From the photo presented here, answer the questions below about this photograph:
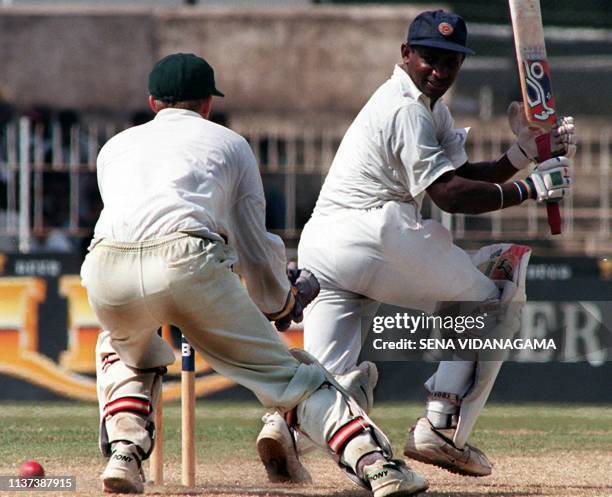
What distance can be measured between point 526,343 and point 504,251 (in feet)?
9.70

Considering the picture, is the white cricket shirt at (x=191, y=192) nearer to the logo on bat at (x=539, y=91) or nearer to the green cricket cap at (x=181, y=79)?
the green cricket cap at (x=181, y=79)

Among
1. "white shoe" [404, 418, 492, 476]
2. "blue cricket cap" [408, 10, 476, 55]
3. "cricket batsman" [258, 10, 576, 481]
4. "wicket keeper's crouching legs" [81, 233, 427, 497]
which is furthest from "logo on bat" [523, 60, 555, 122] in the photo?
"wicket keeper's crouching legs" [81, 233, 427, 497]

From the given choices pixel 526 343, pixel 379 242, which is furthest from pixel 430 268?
pixel 526 343

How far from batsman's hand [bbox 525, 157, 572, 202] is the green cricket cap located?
168cm

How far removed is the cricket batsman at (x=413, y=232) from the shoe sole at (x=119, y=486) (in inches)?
38.1

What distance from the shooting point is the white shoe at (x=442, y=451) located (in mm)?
6777

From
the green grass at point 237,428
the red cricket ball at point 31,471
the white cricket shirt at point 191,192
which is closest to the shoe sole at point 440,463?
the white cricket shirt at point 191,192

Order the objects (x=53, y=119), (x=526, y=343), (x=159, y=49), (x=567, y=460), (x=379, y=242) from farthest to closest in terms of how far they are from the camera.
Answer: (x=159, y=49)
(x=53, y=119)
(x=526, y=343)
(x=567, y=460)
(x=379, y=242)

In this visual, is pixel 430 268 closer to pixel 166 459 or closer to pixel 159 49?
pixel 166 459

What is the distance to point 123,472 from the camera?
5.69m

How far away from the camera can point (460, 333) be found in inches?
280

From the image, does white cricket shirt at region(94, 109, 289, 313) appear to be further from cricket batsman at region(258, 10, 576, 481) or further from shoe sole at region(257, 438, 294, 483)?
shoe sole at region(257, 438, 294, 483)

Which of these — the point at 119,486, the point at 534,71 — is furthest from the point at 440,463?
the point at 534,71

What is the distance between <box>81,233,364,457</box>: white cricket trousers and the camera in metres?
5.53
